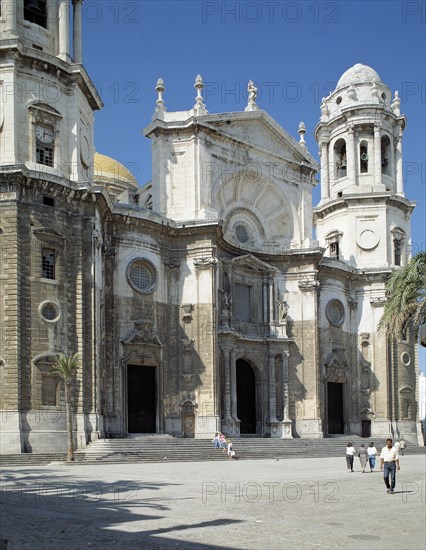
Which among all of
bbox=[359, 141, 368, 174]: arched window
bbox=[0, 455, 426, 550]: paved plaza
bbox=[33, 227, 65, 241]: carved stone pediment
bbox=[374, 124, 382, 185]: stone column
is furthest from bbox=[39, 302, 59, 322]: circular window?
bbox=[359, 141, 368, 174]: arched window

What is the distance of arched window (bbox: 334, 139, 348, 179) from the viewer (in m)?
61.5

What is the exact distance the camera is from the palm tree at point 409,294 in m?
30.4

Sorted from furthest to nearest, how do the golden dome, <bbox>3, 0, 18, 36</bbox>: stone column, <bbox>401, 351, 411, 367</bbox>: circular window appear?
the golden dome < <bbox>401, 351, 411, 367</bbox>: circular window < <bbox>3, 0, 18, 36</bbox>: stone column

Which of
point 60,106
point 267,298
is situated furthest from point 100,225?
point 267,298

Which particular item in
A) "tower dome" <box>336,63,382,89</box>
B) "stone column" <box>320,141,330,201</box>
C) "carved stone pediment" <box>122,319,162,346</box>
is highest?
"tower dome" <box>336,63,382,89</box>

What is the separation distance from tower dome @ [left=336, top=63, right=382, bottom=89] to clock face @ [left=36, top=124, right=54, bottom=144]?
29277mm

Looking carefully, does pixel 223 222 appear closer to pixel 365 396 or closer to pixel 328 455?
pixel 328 455

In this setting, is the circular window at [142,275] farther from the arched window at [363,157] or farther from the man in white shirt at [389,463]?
the man in white shirt at [389,463]

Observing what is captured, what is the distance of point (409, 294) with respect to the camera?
30.8 meters

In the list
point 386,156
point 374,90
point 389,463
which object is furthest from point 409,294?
point 374,90

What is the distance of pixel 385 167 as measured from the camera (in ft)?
199

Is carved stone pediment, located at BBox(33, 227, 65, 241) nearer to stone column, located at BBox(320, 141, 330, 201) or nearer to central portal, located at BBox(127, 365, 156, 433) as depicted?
central portal, located at BBox(127, 365, 156, 433)

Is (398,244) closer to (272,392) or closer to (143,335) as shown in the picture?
(272,392)

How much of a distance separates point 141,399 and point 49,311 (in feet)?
31.0
